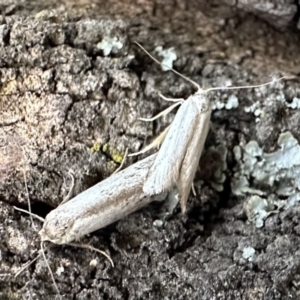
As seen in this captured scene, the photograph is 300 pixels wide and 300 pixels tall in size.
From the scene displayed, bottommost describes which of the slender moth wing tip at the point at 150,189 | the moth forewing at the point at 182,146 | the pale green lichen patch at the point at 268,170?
the pale green lichen patch at the point at 268,170

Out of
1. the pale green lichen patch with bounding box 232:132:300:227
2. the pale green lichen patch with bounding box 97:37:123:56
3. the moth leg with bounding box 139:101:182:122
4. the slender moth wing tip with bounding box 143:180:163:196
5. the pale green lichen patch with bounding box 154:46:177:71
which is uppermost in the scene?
the pale green lichen patch with bounding box 97:37:123:56

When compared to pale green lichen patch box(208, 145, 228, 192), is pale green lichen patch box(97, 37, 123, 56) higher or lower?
higher

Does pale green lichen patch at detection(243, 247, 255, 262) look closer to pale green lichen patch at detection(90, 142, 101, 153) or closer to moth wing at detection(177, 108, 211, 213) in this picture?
moth wing at detection(177, 108, 211, 213)

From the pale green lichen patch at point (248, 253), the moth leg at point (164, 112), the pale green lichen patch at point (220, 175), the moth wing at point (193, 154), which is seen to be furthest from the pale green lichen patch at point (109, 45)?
the pale green lichen patch at point (248, 253)

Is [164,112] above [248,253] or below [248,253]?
above

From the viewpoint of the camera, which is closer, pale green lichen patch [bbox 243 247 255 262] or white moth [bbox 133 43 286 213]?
pale green lichen patch [bbox 243 247 255 262]

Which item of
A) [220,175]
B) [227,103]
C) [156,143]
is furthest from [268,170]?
[156,143]

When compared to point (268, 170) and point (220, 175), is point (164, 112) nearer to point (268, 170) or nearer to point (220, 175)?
point (220, 175)

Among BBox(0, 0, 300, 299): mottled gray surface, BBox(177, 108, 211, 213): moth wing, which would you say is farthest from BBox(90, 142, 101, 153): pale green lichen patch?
BBox(177, 108, 211, 213): moth wing

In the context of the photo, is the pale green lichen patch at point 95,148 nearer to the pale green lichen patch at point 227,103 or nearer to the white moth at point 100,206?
the white moth at point 100,206
